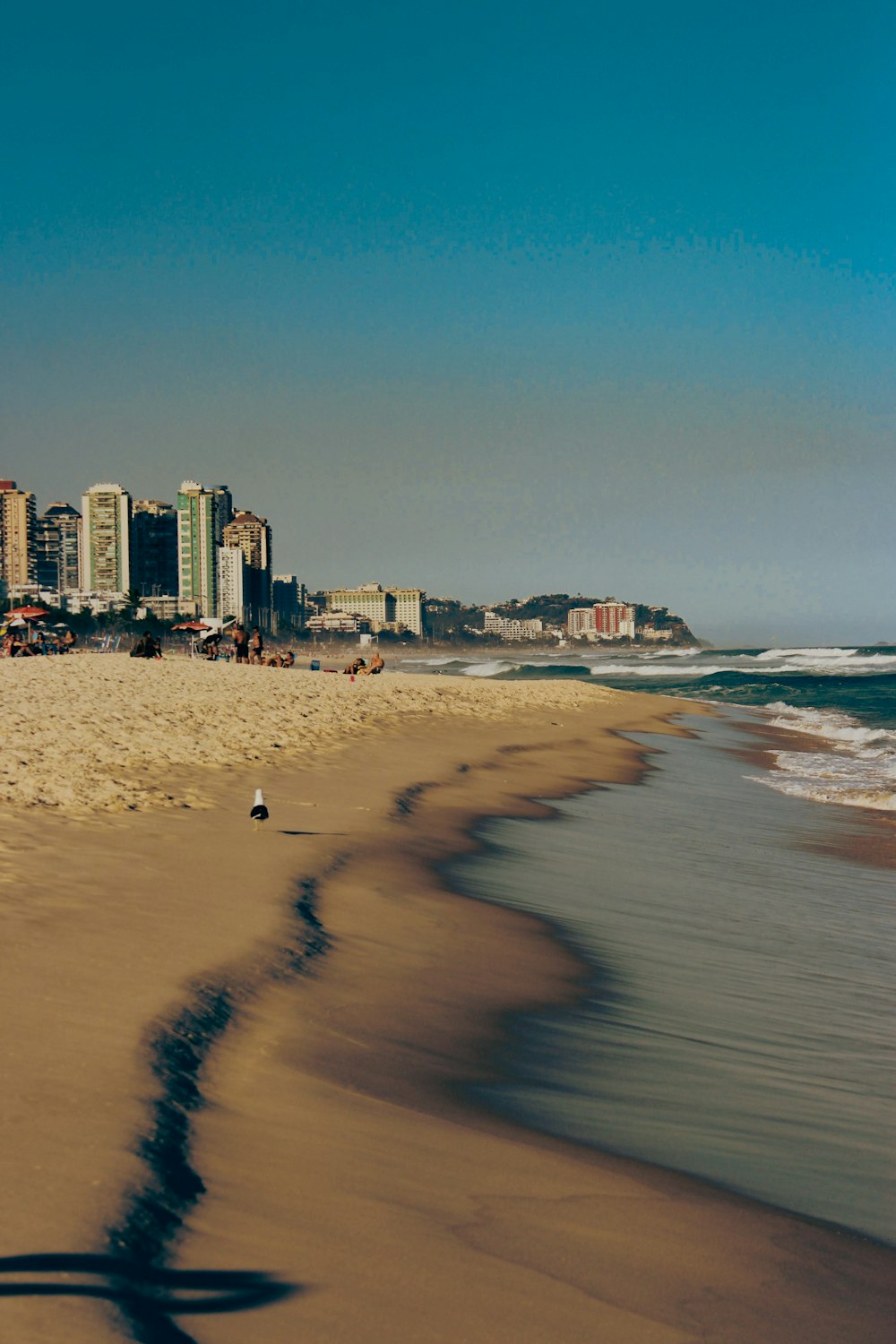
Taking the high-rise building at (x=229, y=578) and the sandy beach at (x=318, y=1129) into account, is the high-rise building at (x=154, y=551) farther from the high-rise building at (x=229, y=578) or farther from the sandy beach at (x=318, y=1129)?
the sandy beach at (x=318, y=1129)

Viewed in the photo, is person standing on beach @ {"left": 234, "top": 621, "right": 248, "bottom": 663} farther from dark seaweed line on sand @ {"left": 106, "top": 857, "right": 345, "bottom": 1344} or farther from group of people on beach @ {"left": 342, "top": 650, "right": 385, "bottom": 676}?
dark seaweed line on sand @ {"left": 106, "top": 857, "right": 345, "bottom": 1344}

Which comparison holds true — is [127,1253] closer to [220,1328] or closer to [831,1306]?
[220,1328]

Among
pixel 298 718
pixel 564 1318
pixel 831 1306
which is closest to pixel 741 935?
pixel 831 1306

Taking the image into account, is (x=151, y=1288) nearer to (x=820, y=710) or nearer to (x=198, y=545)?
(x=820, y=710)

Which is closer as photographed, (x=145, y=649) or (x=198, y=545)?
(x=145, y=649)

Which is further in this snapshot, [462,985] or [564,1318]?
[462,985]

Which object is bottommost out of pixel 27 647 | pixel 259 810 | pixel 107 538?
pixel 259 810

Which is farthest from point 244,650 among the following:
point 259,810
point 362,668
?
point 259,810

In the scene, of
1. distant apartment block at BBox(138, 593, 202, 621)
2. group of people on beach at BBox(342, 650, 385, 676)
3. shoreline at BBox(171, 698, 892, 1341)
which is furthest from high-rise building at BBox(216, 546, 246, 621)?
shoreline at BBox(171, 698, 892, 1341)
